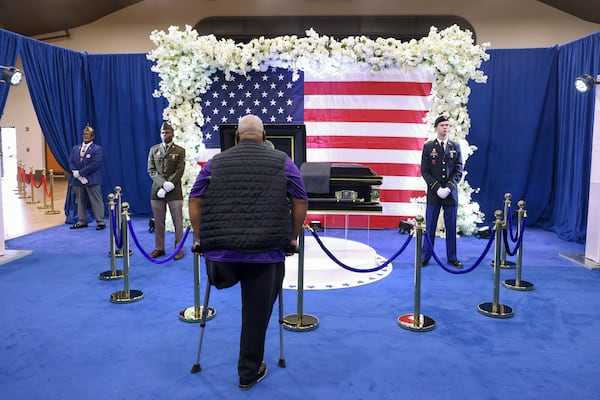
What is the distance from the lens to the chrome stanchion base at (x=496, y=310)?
4.14m

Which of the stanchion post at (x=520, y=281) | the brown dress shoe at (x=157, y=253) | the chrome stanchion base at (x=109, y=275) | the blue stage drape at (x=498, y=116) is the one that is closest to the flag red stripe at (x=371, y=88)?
the blue stage drape at (x=498, y=116)

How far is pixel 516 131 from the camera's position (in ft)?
27.0

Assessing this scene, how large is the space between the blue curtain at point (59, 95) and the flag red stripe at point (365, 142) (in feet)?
13.8

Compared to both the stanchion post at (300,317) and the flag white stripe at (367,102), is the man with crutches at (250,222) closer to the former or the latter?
the stanchion post at (300,317)

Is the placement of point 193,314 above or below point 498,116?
below

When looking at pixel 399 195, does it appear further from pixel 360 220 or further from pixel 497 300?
pixel 497 300

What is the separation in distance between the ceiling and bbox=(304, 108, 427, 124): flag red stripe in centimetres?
627

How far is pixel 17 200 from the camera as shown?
37.7 feet

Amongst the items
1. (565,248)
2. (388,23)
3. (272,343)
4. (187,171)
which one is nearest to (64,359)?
(272,343)

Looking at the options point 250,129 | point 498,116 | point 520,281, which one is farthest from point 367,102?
point 250,129

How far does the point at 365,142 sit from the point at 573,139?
3.09 meters

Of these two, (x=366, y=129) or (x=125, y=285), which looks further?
(x=366, y=129)

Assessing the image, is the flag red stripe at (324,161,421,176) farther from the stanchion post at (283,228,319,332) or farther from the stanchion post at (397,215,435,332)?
the stanchion post at (283,228,319,332)

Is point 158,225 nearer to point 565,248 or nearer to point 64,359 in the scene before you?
point 64,359
